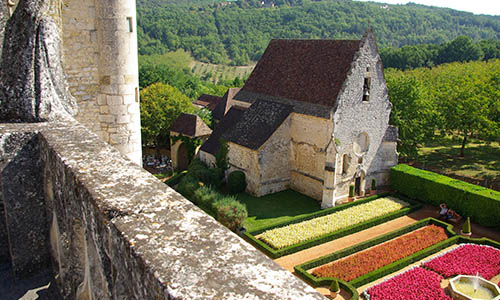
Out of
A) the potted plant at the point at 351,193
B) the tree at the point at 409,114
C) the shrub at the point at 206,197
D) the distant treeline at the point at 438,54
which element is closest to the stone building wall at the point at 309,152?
the potted plant at the point at 351,193

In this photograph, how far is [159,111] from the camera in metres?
38.8

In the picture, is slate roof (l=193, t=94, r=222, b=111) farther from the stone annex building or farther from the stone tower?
the stone tower

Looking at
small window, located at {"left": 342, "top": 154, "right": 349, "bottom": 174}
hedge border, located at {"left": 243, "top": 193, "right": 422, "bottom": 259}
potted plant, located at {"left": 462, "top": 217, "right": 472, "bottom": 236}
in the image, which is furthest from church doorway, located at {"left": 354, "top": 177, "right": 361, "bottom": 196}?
potted plant, located at {"left": 462, "top": 217, "right": 472, "bottom": 236}

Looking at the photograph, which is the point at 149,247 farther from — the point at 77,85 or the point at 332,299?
the point at 332,299

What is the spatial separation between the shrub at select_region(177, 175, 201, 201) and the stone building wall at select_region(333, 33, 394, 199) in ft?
31.3

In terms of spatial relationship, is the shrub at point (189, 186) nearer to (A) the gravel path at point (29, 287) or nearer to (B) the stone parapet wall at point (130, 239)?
(A) the gravel path at point (29, 287)

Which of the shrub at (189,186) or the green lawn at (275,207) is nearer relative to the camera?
the green lawn at (275,207)

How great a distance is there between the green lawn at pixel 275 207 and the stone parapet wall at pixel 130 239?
58.3ft

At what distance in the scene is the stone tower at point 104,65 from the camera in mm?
9219

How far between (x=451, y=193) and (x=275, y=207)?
1135 cm

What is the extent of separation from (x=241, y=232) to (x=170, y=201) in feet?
63.1

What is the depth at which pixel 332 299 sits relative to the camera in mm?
16750

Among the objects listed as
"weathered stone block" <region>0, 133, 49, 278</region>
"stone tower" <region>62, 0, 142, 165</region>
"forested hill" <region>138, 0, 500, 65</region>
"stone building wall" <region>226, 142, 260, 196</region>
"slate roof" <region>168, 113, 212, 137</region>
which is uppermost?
"forested hill" <region>138, 0, 500, 65</region>

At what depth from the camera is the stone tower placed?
9.22 metres
